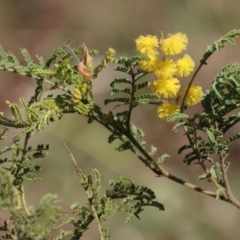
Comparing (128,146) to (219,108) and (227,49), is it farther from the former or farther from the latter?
(227,49)

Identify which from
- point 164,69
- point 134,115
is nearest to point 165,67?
point 164,69

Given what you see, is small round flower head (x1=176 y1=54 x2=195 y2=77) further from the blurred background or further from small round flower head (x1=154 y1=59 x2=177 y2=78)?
the blurred background

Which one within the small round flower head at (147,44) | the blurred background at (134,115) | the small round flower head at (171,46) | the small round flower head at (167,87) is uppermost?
the blurred background at (134,115)

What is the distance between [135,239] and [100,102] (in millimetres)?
559

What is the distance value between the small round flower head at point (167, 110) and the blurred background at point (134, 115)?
123cm

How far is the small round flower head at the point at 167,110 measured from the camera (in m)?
0.56

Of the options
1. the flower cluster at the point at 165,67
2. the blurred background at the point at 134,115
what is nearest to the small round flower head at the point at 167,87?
the flower cluster at the point at 165,67

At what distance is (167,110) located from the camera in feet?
1.84

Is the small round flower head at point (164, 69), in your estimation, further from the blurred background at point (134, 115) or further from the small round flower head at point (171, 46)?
the blurred background at point (134, 115)

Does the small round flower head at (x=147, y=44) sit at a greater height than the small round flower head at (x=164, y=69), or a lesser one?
greater

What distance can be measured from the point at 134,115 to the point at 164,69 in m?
1.40

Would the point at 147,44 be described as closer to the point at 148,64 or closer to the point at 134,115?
the point at 148,64

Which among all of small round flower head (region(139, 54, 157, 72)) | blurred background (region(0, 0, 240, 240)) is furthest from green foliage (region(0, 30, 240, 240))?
blurred background (region(0, 0, 240, 240))

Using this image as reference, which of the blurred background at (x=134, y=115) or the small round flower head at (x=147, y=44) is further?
the blurred background at (x=134, y=115)
